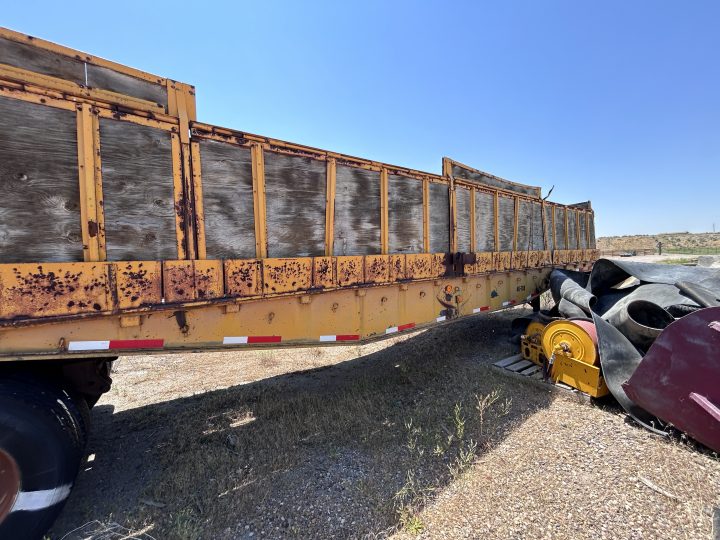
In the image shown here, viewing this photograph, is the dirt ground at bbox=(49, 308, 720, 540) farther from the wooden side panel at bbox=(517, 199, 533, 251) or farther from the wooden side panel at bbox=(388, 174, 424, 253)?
the wooden side panel at bbox=(517, 199, 533, 251)

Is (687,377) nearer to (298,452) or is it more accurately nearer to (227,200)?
(298,452)

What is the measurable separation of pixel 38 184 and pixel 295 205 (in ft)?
6.02

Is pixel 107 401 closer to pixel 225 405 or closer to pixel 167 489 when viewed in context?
pixel 225 405

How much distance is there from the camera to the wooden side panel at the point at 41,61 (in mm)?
2107

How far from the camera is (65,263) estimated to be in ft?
7.28

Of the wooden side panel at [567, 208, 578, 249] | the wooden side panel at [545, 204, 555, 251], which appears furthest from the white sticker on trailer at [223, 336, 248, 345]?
the wooden side panel at [567, 208, 578, 249]

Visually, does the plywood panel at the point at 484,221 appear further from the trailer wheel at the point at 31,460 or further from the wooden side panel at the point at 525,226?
the trailer wheel at the point at 31,460

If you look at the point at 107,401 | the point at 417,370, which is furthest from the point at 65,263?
the point at 417,370

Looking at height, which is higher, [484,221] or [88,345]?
[484,221]

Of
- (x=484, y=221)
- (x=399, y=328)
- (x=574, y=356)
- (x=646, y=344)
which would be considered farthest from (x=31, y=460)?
(x=646, y=344)

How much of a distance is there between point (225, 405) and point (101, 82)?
3618 mm

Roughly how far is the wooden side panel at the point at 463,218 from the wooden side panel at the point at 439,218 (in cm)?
22

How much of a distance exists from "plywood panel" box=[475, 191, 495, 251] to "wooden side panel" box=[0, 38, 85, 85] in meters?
4.71

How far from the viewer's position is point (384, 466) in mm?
2932
